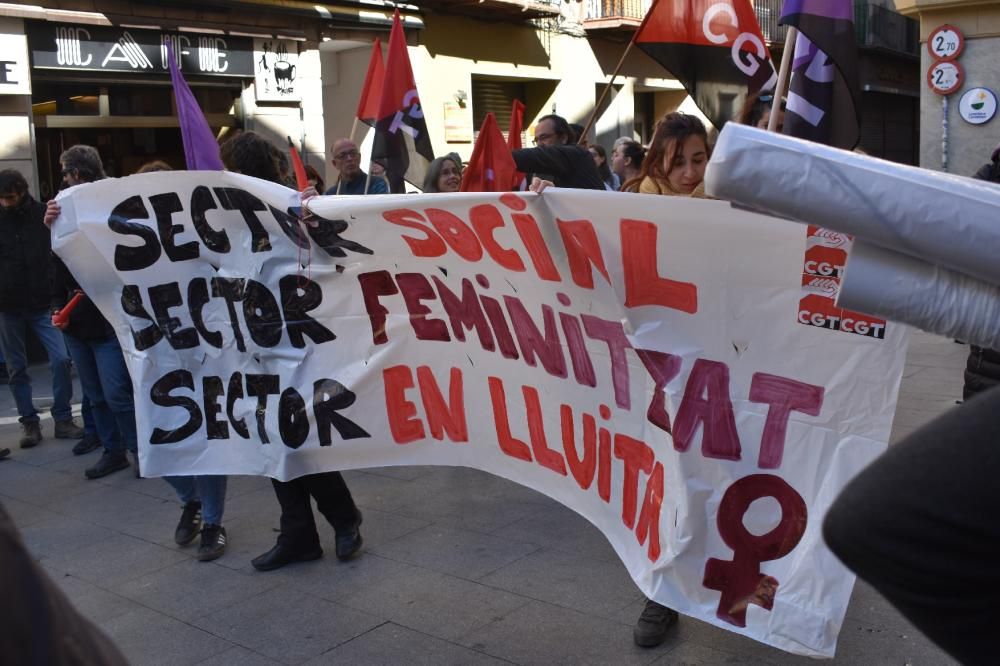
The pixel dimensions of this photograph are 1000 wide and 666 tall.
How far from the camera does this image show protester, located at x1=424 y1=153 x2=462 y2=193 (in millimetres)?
6426

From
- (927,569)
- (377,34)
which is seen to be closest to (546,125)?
(927,569)

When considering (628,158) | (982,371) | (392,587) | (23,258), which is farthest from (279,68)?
(982,371)

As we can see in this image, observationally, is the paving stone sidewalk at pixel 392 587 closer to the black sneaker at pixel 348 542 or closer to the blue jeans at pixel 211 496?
the black sneaker at pixel 348 542

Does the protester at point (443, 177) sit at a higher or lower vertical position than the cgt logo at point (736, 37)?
lower

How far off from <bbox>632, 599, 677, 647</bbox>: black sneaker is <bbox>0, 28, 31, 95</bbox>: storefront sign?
1036cm

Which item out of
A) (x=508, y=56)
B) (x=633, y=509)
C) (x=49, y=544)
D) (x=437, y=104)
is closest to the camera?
(x=633, y=509)

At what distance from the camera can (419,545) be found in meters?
4.92

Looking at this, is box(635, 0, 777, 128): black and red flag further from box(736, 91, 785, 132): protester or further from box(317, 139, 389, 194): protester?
box(317, 139, 389, 194): protester

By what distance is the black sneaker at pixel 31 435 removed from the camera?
734 cm

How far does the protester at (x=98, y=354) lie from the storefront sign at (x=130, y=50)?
22.1 ft

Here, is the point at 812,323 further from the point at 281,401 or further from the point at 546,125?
the point at 546,125

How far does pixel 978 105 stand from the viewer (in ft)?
52.2

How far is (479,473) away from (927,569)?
479cm

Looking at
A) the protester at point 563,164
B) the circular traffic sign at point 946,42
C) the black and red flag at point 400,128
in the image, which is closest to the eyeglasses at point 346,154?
the black and red flag at point 400,128
